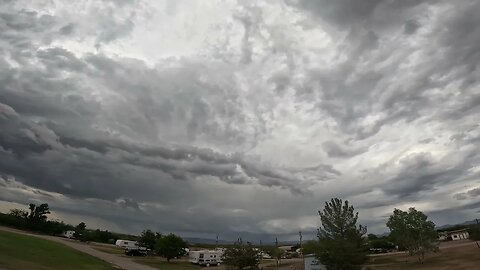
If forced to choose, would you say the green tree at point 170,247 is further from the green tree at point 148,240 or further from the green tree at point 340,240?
the green tree at point 340,240

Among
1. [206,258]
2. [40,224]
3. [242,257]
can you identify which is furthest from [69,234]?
[242,257]

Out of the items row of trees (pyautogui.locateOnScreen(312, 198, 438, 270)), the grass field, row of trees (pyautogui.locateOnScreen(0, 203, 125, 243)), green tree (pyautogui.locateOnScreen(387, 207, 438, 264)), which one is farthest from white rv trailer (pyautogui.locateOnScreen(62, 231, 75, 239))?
row of trees (pyautogui.locateOnScreen(312, 198, 438, 270))

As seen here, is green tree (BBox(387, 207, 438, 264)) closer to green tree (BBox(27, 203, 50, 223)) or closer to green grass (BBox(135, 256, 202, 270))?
green grass (BBox(135, 256, 202, 270))

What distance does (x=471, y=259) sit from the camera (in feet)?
259

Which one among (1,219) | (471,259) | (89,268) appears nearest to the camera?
(89,268)

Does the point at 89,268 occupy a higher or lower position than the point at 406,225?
lower

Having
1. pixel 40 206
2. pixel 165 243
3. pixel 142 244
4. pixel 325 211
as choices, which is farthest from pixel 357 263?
pixel 40 206

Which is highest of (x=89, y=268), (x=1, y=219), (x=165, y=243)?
(x=1, y=219)

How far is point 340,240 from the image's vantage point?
4919 centimetres

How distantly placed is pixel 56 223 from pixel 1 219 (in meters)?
21.9

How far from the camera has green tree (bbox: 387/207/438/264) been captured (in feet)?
280

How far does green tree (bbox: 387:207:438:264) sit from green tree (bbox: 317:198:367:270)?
1647 inches

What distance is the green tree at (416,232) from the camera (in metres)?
85.4

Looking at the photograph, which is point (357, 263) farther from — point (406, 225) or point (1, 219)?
point (1, 219)
